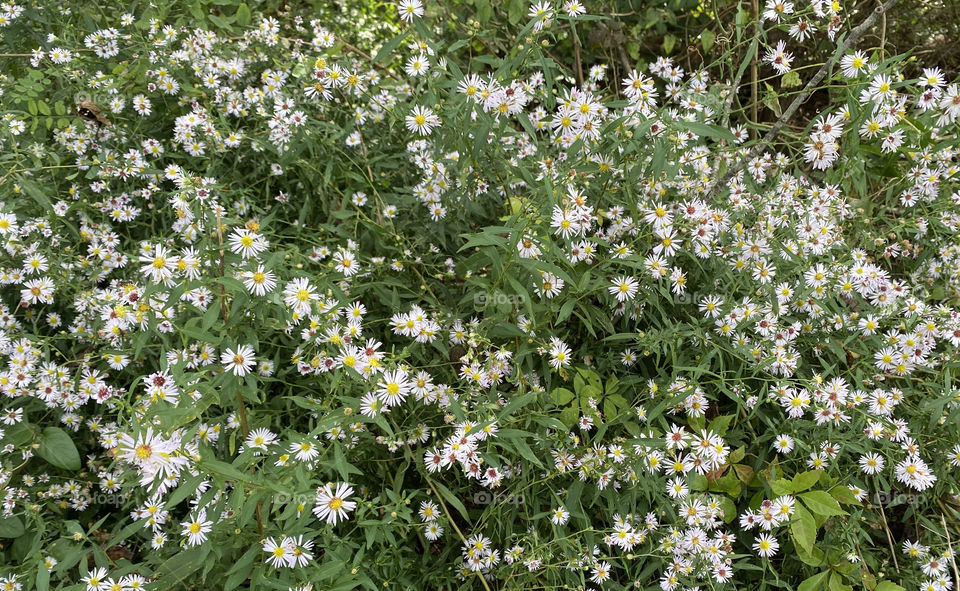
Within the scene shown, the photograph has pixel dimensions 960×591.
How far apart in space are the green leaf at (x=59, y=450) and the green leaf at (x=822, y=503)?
2.50 metres

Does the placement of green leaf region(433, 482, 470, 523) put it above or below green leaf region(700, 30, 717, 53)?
below

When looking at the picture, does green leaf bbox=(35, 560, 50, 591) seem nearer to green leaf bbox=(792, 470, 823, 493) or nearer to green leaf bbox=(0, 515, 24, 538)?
green leaf bbox=(0, 515, 24, 538)

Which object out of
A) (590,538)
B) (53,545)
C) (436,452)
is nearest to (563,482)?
(590,538)

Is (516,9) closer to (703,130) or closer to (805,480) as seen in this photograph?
(703,130)

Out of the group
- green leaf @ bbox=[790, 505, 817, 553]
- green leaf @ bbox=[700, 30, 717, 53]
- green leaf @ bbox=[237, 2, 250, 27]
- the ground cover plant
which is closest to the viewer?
the ground cover plant

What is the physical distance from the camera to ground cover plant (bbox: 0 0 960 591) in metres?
1.83

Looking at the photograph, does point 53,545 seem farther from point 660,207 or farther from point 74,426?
point 660,207

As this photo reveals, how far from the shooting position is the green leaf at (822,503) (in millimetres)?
2016

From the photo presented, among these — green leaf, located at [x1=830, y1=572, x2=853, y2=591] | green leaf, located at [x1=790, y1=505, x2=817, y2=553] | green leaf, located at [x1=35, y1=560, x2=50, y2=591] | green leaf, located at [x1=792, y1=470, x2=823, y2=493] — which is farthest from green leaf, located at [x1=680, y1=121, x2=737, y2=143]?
green leaf, located at [x1=35, y1=560, x2=50, y2=591]

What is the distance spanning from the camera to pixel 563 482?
2174 millimetres

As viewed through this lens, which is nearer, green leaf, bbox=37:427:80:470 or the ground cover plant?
the ground cover plant

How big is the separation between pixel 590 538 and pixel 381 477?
0.72 metres

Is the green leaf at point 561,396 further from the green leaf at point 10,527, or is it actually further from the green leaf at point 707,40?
the green leaf at point 10,527

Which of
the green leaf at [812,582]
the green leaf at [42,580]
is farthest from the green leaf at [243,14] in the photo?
the green leaf at [812,582]
